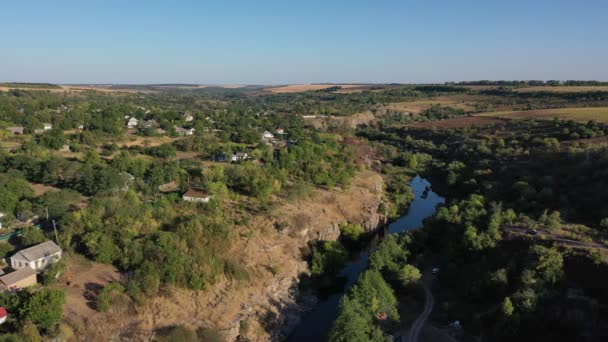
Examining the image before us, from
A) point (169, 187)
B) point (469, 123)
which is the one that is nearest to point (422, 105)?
point (469, 123)

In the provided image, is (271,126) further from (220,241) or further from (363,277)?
(363,277)

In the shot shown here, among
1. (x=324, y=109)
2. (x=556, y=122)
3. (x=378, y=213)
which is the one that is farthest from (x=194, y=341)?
(x=324, y=109)

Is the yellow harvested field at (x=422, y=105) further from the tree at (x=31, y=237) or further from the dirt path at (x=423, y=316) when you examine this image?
the tree at (x=31, y=237)

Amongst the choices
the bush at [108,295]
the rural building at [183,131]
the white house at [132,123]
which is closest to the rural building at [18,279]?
the bush at [108,295]

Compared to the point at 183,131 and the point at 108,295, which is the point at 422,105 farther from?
the point at 108,295

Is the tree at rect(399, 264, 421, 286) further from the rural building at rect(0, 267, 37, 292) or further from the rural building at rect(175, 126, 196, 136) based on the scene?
the rural building at rect(175, 126, 196, 136)
